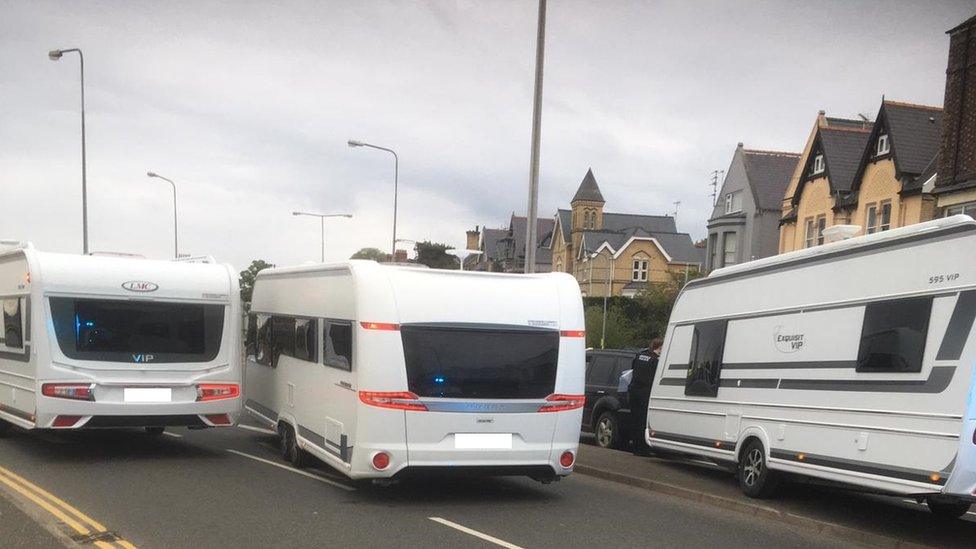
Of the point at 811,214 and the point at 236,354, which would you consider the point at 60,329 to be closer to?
the point at 236,354

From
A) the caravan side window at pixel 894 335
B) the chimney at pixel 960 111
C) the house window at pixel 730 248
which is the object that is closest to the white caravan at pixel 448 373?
the caravan side window at pixel 894 335

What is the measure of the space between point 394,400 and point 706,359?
4801 millimetres

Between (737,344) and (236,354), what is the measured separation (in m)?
6.58

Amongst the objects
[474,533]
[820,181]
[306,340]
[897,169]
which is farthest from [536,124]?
[820,181]

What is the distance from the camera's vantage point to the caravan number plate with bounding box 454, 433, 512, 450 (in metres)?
9.18

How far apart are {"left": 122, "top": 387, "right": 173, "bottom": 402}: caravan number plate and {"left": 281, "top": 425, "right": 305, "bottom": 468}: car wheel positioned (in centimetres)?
152

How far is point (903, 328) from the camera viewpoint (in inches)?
322

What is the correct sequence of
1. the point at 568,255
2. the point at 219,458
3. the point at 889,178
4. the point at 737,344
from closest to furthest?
the point at 737,344 < the point at 219,458 < the point at 889,178 < the point at 568,255

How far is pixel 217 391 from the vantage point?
12.0 meters

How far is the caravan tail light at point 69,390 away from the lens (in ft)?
35.9

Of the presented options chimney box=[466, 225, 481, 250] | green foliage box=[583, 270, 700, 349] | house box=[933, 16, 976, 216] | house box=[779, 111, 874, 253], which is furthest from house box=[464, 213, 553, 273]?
house box=[933, 16, 976, 216]

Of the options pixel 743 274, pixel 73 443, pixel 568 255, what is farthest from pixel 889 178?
pixel 568 255

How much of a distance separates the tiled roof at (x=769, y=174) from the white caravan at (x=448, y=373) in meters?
41.8

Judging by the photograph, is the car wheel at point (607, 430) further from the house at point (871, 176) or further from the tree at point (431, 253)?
the tree at point (431, 253)
